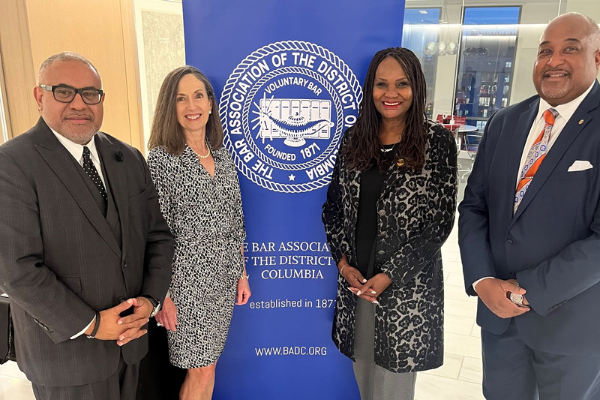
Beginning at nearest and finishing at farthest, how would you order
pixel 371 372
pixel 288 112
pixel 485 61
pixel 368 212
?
1. pixel 368 212
2. pixel 371 372
3. pixel 288 112
4. pixel 485 61

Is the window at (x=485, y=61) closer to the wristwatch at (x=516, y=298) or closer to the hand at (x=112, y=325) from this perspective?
the wristwatch at (x=516, y=298)

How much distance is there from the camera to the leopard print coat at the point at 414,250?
1.75 metres

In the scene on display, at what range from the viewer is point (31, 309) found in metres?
1.45

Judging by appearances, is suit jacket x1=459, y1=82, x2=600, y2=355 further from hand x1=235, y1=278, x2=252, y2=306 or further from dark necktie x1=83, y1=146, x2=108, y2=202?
dark necktie x1=83, y1=146, x2=108, y2=202

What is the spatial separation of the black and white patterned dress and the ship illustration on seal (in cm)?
31

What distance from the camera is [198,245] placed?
6.59 ft

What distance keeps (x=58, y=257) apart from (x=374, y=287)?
120cm

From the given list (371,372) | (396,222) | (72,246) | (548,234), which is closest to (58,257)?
(72,246)

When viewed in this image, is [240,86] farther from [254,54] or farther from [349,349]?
[349,349]

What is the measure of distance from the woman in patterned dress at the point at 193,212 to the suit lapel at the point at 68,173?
41cm

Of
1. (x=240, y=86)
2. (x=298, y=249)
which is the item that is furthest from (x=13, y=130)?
(x=298, y=249)

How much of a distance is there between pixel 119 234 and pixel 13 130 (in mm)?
2934

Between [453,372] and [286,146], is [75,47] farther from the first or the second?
[453,372]

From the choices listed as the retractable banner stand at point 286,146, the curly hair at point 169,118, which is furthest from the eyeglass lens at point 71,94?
the retractable banner stand at point 286,146
